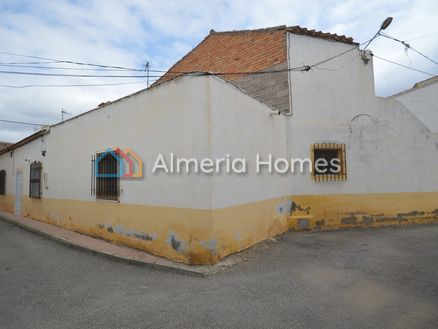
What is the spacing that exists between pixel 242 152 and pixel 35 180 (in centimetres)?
876

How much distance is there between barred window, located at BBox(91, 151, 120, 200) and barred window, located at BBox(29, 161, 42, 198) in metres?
4.33

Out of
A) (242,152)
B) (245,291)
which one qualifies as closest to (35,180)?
(242,152)

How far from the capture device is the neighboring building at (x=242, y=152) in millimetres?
4855


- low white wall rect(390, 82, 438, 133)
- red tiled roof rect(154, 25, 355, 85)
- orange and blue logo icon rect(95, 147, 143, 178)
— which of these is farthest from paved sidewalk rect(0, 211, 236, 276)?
low white wall rect(390, 82, 438, 133)

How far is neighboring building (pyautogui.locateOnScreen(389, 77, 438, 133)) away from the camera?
10.3 m

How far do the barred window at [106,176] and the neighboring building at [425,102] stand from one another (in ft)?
37.0

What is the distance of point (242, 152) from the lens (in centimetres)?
565

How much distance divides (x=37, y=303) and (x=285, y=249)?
14.9 ft

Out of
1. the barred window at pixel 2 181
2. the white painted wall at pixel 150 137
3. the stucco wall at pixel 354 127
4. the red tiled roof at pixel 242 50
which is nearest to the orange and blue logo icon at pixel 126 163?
the white painted wall at pixel 150 137

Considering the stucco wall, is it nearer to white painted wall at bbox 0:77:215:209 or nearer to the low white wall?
the low white wall

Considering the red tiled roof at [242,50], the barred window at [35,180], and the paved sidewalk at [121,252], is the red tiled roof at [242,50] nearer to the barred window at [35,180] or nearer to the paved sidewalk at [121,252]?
the paved sidewalk at [121,252]

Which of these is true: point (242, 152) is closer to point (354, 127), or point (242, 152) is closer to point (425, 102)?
point (354, 127)

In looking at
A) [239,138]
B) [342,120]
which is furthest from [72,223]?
[342,120]

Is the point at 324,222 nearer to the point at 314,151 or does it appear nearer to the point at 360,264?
the point at 314,151
